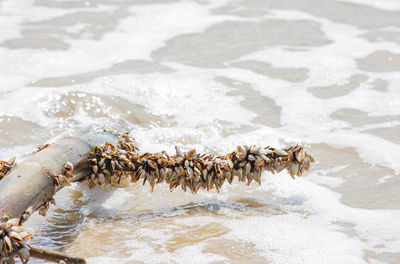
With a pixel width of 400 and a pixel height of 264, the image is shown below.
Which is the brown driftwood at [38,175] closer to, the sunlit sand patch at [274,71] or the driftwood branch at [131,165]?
the driftwood branch at [131,165]

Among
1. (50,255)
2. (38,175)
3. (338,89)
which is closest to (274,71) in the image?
(338,89)

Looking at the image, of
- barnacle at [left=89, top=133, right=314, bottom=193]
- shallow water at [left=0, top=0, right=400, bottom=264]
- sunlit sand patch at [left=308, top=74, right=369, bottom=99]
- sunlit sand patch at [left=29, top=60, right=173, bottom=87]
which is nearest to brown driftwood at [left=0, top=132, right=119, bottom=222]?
barnacle at [left=89, top=133, right=314, bottom=193]

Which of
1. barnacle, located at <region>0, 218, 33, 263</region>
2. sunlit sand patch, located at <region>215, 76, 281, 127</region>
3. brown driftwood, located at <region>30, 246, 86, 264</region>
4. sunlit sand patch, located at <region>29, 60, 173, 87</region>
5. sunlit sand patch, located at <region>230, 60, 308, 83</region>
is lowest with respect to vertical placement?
sunlit sand patch, located at <region>215, 76, 281, 127</region>

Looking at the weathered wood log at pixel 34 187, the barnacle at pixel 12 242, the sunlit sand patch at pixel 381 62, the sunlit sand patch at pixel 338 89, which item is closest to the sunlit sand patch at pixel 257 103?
the sunlit sand patch at pixel 338 89

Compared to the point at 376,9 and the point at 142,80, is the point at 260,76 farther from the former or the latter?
the point at 376,9

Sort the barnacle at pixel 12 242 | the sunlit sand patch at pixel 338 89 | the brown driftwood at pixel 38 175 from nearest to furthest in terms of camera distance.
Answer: the barnacle at pixel 12 242 < the brown driftwood at pixel 38 175 < the sunlit sand patch at pixel 338 89

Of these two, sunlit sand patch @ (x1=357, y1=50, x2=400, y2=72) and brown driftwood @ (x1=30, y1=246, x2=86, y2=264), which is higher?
brown driftwood @ (x1=30, y1=246, x2=86, y2=264)

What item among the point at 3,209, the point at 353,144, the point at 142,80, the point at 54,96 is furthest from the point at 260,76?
the point at 3,209

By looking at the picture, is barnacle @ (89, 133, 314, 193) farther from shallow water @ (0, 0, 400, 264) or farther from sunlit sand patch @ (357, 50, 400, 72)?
sunlit sand patch @ (357, 50, 400, 72)
